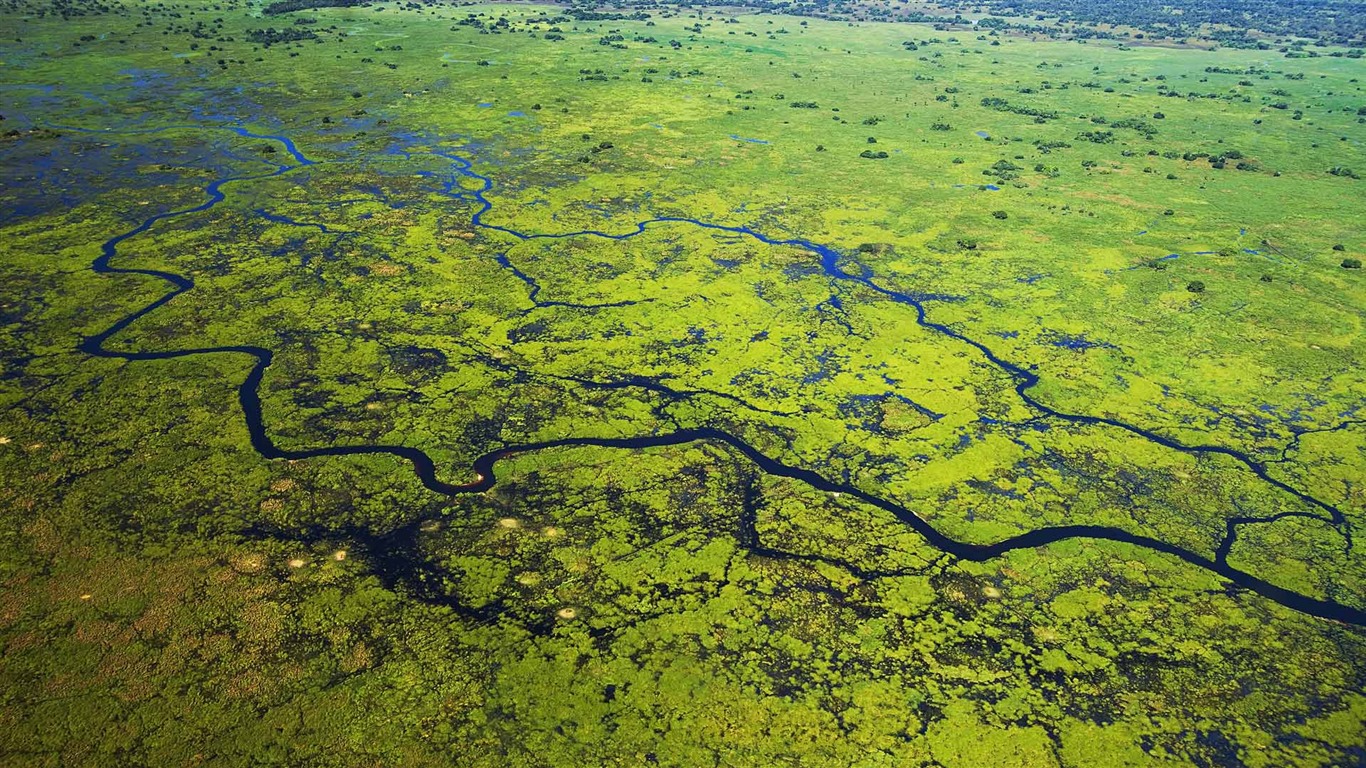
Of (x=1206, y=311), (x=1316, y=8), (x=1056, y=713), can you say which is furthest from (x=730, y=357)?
(x=1316, y=8)

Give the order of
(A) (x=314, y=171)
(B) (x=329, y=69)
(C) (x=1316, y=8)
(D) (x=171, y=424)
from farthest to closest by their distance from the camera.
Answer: (C) (x=1316, y=8)
(B) (x=329, y=69)
(A) (x=314, y=171)
(D) (x=171, y=424)

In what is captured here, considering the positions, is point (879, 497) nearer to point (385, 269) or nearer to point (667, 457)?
point (667, 457)

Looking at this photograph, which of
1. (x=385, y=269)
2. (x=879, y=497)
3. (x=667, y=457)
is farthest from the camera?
(x=385, y=269)

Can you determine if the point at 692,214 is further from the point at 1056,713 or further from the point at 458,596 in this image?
the point at 1056,713

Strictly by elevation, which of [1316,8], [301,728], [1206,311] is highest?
[1316,8]

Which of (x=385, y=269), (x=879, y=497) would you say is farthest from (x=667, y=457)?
(x=385, y=269)

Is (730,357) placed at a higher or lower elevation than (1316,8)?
lower

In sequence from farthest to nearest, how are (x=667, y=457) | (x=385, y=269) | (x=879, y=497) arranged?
(x=385, y=269) → (x=667, y=457) → (x=879, y=497)

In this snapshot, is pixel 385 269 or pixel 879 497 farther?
pixel 385 269
